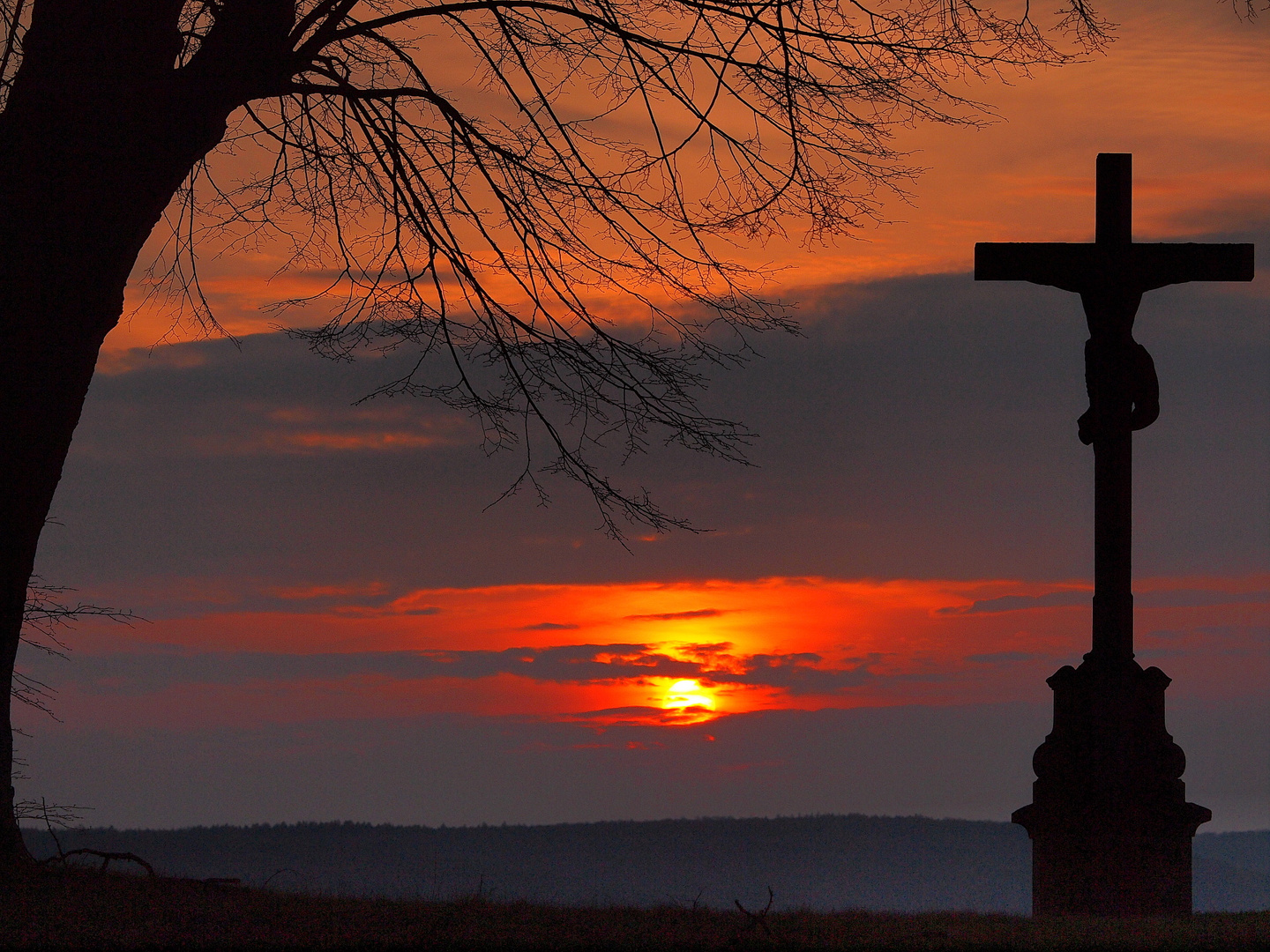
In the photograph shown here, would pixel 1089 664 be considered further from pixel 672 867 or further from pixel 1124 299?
pixel 672 867

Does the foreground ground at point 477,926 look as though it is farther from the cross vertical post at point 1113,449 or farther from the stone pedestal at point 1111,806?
the cross vertical post at point 1113,449

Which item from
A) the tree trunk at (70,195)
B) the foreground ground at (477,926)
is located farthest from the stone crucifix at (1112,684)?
the tree trunk at (70,195)

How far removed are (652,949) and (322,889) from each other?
3.07 meters

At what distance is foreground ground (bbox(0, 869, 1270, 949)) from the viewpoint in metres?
6.32

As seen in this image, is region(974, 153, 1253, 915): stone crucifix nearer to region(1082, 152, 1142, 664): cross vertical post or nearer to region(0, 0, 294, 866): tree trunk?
region(1082, 152, 1142, 664): cross vertical post

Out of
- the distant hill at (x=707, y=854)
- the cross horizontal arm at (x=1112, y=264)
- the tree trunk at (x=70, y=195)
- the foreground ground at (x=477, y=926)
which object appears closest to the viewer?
the foreground ground at (x=477, y=926)

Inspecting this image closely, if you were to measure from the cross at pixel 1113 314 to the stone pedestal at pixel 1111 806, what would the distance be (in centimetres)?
34

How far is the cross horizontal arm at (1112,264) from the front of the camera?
9609 mm

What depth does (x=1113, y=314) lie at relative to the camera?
9648 mm

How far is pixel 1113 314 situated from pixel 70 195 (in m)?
7.18

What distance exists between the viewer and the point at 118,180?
8008 millimetres

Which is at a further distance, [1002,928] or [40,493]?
[40,493]

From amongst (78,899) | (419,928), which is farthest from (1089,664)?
(78,899)

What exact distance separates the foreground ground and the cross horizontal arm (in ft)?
14.7
